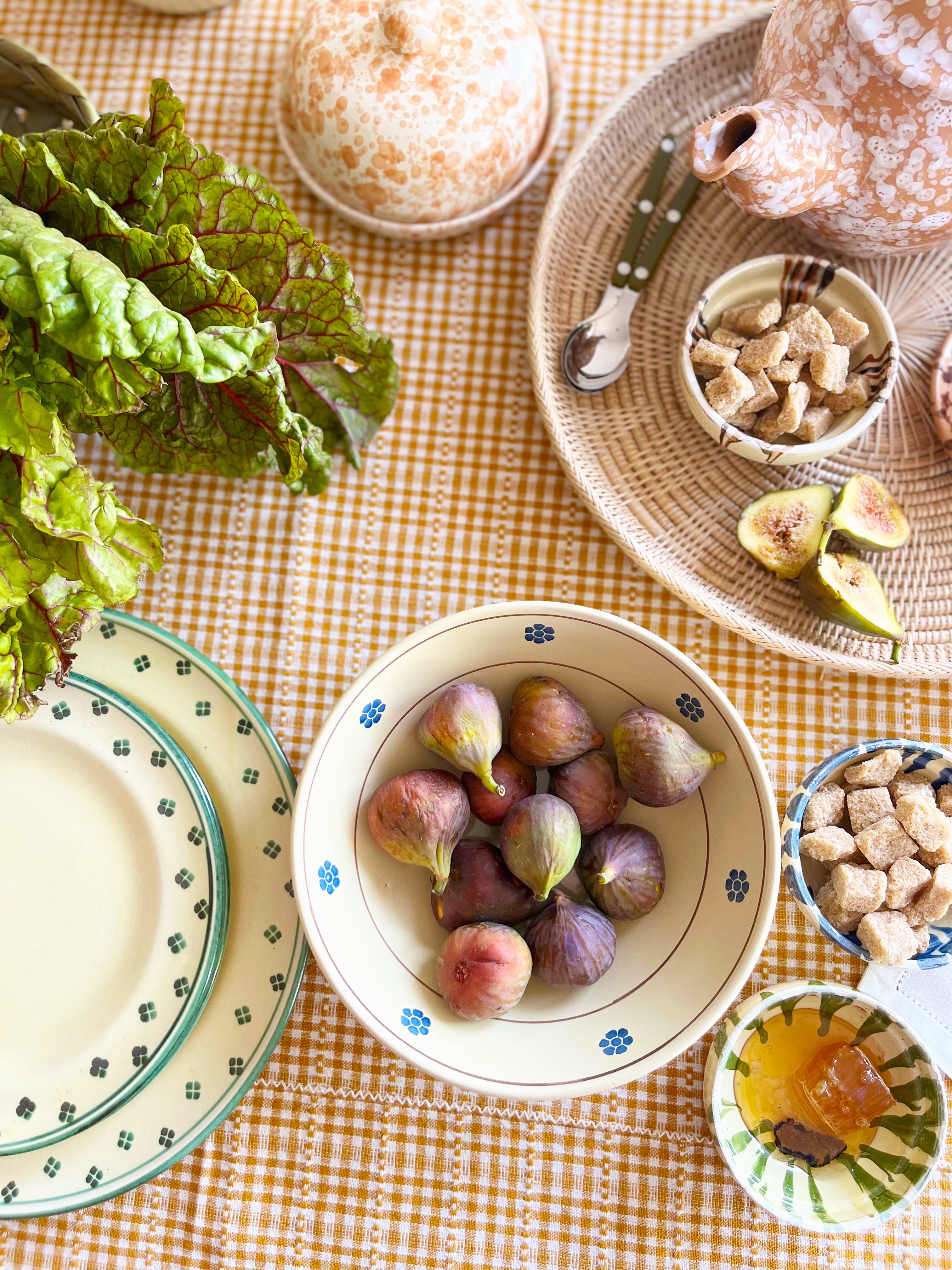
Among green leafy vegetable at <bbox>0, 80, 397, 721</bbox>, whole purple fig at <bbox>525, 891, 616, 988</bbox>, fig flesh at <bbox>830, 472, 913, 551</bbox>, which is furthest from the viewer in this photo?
fig flesh at <bbox>830, 472, 913, 551</bbox>

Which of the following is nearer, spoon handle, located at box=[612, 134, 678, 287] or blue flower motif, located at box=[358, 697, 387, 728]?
blue flower motif, located at box=[358, 697, 387, 728]

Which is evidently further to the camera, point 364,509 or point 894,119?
point 364,509

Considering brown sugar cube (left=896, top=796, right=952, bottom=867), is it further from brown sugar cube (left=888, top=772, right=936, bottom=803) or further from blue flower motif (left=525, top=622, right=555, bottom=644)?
blue flower motif (left=525, top=622, right=555, bottom=644)

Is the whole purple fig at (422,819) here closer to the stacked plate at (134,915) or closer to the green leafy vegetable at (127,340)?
the stacked plate at (134,915)

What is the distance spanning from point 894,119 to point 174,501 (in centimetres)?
70

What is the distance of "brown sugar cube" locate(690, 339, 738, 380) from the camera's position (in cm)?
83

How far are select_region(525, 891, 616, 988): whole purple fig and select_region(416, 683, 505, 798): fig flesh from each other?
4.3 inches

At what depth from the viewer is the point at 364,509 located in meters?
0.93

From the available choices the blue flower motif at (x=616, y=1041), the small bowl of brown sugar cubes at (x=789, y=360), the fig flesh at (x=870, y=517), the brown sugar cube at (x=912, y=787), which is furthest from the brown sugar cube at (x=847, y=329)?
the blue flower motif at (x=616, y=1041)

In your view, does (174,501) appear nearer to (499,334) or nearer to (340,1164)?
(499,334)

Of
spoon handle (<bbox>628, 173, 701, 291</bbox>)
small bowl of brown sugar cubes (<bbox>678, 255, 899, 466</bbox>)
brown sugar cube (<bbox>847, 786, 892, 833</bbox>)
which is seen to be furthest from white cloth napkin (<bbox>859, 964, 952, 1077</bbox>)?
spoon handle (<bbox>628, 173, 701, 291</bbox>)

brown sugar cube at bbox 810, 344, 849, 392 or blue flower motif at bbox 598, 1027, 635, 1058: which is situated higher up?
brown sugar cube at bbox 810, 344, 849, 392

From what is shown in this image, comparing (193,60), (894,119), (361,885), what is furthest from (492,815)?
(193,60)

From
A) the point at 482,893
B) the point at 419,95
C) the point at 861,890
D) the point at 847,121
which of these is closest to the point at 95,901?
the point at 482,893
